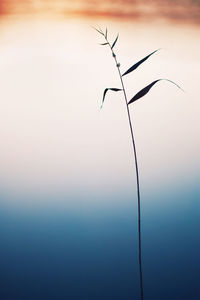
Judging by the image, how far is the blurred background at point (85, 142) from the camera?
1118 mm

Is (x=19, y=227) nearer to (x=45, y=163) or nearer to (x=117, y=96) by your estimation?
(x=45, y=163)

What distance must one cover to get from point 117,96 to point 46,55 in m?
0.34

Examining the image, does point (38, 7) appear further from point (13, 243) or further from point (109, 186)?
point (13, 243)

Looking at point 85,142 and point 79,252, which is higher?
point 85,142

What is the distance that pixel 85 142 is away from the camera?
114 centimetres

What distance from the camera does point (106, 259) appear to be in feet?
3.80

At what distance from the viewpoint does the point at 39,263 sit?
1146mm

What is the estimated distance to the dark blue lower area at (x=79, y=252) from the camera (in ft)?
3.74

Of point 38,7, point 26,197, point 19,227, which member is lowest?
point 19,227

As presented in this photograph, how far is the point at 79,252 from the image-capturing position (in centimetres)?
115

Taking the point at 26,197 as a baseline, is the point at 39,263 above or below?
below

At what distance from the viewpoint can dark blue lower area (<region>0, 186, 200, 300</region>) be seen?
1.14 metres

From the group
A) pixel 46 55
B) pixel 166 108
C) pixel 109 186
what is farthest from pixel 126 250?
pixel 46 55

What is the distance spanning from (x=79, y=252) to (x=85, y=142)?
1.53 feet
